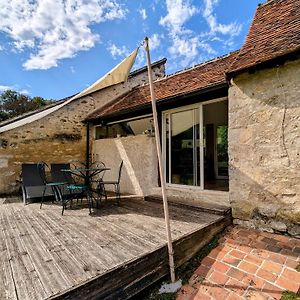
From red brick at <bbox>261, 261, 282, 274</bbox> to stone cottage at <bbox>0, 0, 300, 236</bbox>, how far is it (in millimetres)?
995

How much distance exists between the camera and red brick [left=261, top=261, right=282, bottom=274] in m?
2.86

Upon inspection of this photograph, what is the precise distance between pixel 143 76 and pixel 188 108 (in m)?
7.11

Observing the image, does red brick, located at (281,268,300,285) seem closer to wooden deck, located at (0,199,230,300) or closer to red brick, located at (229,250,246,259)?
red brick, located at (229,250,246,259)

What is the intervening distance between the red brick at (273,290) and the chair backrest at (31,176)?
21.0 ft

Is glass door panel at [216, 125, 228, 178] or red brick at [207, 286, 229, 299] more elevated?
glass door panel at [216, 125, 228, 178]

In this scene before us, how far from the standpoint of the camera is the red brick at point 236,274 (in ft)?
9.37

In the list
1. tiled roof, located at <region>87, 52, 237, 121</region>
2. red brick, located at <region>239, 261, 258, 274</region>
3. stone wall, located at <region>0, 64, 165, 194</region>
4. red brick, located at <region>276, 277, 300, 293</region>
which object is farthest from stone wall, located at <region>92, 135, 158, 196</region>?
red brick, located at <region>276, 277, 300, 293</region>

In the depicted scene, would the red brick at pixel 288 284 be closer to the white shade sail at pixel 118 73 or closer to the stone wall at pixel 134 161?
the white shade sail at pixel 118 73

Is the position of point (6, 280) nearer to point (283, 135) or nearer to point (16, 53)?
point (283, 135)

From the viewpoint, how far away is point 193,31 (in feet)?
32.8

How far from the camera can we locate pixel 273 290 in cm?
258

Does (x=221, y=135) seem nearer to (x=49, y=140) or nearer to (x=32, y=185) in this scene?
(x=49, y=140)

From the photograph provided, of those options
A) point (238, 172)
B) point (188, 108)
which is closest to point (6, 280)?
point (238, 172)

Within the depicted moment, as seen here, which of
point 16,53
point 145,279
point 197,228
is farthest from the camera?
point 16,53
